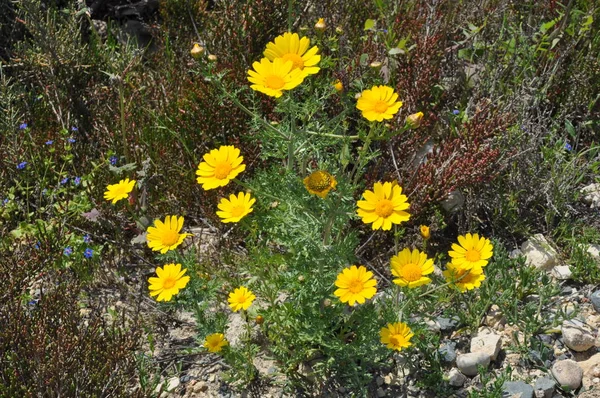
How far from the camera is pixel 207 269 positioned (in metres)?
3.07

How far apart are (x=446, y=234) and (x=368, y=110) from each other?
139cm

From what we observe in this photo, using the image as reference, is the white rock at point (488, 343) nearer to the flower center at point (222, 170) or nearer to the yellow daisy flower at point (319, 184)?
the yellow daisy flower at point (319, 184)

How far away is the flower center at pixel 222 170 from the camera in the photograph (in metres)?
2.34

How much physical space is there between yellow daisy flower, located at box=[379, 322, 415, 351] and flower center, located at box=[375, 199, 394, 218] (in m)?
0.45

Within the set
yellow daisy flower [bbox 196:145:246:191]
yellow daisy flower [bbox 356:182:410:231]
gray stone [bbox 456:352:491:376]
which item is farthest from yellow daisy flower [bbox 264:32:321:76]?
gray stone [bbox 456:352:491:376]

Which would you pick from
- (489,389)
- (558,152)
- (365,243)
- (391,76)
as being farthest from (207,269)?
(558,152)

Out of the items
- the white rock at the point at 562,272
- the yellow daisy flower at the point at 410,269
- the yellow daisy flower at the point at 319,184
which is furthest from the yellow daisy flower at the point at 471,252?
the white rock at the point at 562,272

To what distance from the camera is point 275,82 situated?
7.23 feet

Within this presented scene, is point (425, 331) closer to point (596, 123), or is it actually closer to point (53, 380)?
point (53, 380)

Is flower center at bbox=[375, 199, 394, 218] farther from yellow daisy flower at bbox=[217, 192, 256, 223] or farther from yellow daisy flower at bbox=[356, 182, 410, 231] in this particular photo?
yellow daisy flower at bbox=[217, 192, 256, 223]

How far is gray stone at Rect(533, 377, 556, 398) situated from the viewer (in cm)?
254

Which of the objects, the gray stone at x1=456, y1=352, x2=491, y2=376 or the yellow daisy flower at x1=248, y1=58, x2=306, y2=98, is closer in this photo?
the yellow daisy flower at x1=248, y1=58, x2=306, y2=98

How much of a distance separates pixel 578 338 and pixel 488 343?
0.37 metres

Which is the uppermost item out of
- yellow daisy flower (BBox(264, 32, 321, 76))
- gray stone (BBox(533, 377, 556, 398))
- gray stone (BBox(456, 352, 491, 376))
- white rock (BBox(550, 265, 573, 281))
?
yellow daisy flower (BBox(264, 32, 321, 76))
